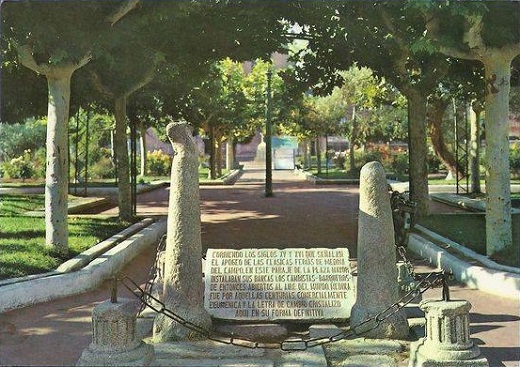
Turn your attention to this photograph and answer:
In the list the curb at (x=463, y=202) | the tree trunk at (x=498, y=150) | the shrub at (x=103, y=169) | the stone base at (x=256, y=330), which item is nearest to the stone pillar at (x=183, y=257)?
the stone base at (x=256, y=330)

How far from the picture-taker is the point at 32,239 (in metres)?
11.4

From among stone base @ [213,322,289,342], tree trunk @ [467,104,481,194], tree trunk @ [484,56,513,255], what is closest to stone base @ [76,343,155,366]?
stone base @ [213,322,289,342]

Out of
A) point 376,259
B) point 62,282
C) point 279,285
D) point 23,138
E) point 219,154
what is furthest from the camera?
point 219,154

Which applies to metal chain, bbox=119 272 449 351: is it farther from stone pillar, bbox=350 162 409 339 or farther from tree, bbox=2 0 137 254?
tree, bbox=2 0 137 254

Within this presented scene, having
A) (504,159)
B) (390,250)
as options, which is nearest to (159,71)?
(504,159)

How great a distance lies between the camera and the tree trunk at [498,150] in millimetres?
9828

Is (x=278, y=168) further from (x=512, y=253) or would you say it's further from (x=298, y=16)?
(x=512, y=253)

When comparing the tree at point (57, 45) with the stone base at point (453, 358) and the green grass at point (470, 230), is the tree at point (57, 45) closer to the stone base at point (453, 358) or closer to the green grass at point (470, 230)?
the stone base at point (453, 358)

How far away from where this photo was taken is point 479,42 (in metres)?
9.42

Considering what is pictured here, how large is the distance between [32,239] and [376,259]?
7449mm

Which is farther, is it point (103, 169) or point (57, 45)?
point (103, 169)

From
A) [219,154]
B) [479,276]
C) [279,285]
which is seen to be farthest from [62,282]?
[219,154]

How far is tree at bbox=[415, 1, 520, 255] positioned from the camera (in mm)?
9672

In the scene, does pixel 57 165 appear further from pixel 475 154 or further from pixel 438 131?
pixel 438 131
